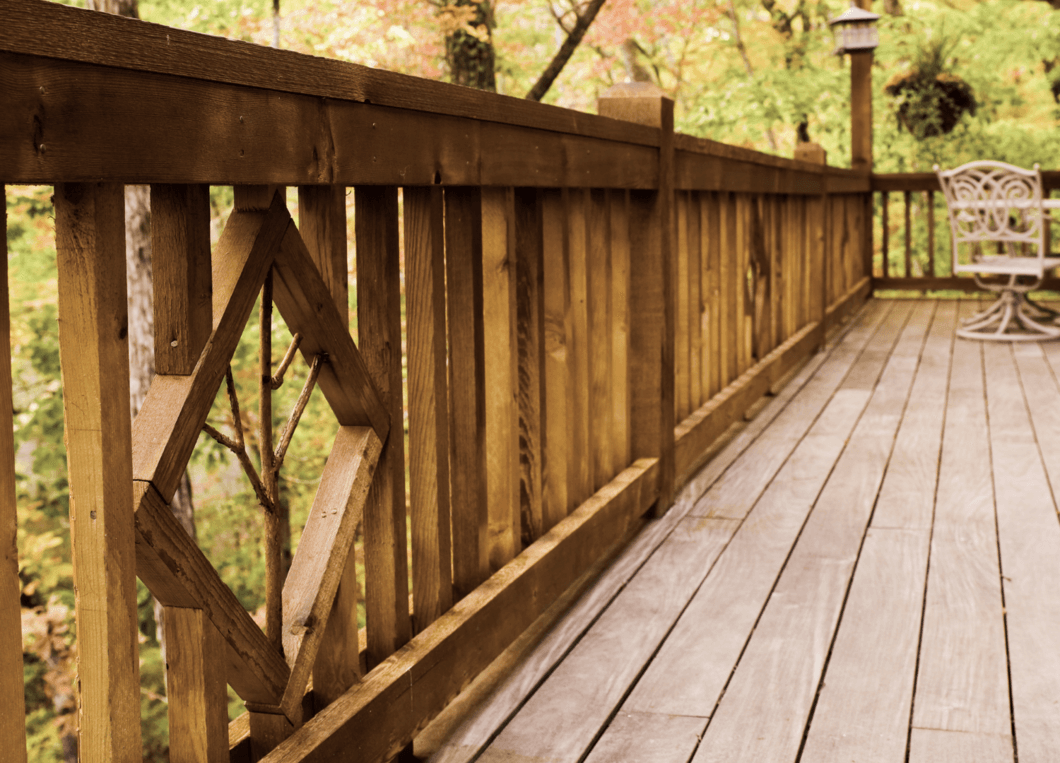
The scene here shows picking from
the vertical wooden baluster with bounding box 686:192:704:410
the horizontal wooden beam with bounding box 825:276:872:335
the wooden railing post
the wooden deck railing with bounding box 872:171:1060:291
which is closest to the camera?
the wooden railing post

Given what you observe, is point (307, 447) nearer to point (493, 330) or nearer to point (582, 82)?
point (582, 82)

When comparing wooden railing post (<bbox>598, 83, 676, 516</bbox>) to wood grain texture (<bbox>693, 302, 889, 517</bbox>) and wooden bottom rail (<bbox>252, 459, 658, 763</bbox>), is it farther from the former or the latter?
wooden bottom rail (<bbox>252, 459, 658, 763</bbox>)

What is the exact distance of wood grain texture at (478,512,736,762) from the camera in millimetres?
1739

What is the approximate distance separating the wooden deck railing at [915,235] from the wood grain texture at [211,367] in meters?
7.63

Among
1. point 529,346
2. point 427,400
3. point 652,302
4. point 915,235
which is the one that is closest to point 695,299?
point 652,302

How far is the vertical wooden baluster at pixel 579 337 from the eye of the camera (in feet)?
8.01

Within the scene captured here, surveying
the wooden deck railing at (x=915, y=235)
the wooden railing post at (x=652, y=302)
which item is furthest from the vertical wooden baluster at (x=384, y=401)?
the wooden deck railing at (x=915, y=235)

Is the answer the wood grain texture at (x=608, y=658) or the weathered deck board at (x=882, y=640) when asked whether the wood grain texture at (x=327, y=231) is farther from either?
the weathered deck board at (x=882, y=640)

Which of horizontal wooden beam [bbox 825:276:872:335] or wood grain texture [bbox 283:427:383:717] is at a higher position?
horizontal wooden beam [bbox 825:276:872:335]

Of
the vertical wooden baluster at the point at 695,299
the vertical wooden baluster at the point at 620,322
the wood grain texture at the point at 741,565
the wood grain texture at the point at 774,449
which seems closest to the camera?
the wood grain texture at the point at 741,565

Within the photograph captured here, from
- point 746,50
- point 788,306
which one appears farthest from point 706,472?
point 746,50

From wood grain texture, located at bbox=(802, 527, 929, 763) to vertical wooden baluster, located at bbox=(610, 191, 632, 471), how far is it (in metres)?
0.67

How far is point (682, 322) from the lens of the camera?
137 inches

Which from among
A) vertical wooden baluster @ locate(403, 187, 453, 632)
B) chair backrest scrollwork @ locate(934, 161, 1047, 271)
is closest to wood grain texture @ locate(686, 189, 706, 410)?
vertical wooden baluster @ locate(403, 187, 453, 632)
